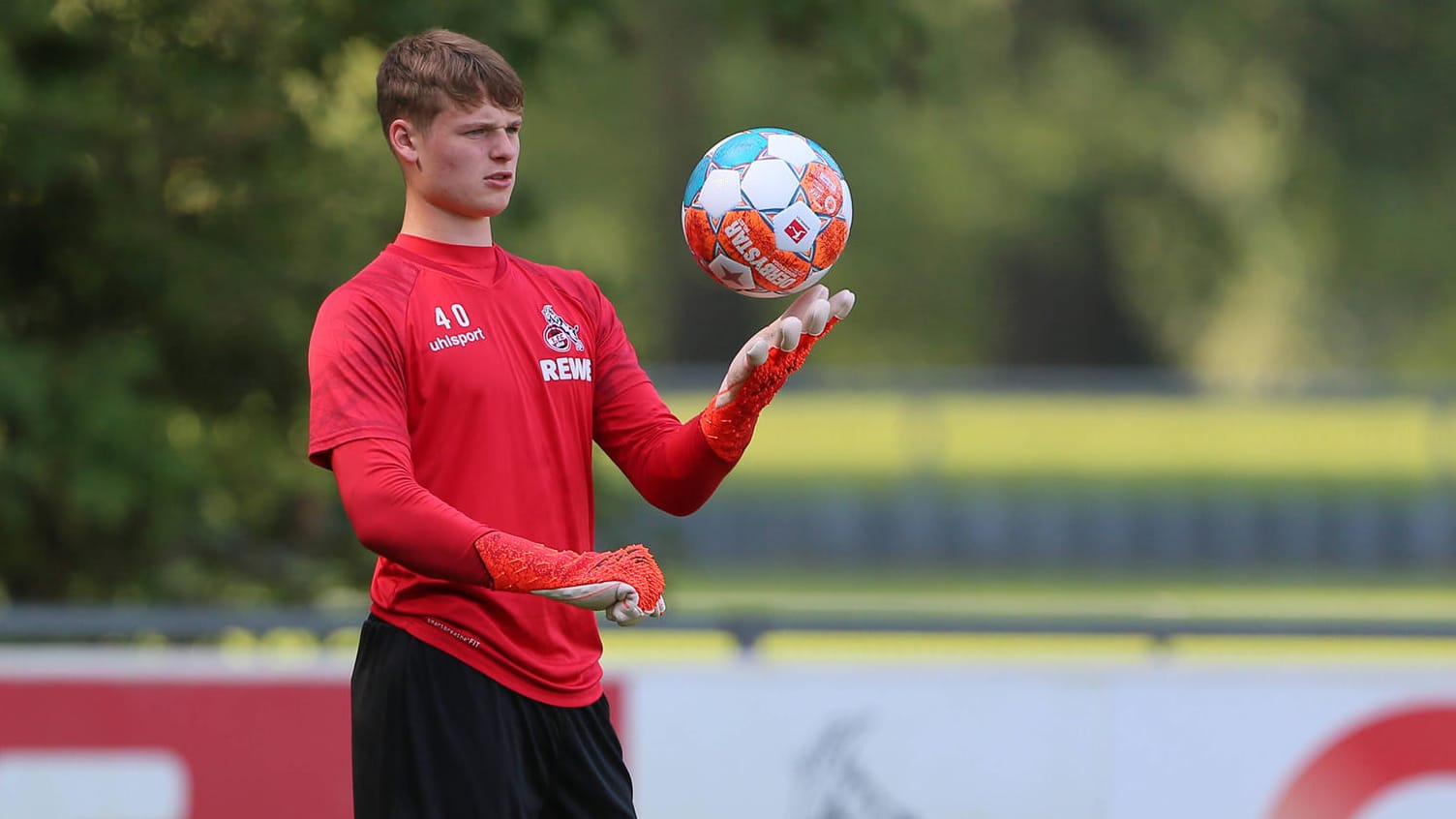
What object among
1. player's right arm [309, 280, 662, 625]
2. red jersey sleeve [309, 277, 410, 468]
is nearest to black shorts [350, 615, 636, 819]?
player's right arm [309, 280, 662, 625]

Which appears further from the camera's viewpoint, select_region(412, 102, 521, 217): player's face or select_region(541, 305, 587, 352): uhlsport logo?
select_region(541, 305, 587, 352): uhlsport logo

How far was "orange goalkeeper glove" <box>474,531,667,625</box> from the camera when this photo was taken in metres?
3.20

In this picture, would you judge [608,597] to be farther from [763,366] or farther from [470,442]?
[763,366]

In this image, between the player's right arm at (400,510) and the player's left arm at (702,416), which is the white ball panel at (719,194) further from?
the player's right arm at (400,510)

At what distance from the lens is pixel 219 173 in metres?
7.46

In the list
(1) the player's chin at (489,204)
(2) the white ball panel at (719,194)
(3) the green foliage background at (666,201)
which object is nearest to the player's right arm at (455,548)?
(1) the player's chin at (489,204)

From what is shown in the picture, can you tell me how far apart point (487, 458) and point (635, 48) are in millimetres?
4726

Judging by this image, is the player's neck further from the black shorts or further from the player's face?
the black shorts

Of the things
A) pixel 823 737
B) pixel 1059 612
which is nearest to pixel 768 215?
pixel 823 737

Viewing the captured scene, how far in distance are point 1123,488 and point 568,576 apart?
16.2 m

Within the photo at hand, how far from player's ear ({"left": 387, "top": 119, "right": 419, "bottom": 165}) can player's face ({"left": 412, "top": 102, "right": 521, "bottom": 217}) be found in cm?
1

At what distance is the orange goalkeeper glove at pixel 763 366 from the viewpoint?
136 inches

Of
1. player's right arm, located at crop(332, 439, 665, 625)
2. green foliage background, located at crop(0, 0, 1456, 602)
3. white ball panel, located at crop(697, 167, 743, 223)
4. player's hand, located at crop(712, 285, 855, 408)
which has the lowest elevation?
player's right arm, located at crop(332, 439, 665, 625)

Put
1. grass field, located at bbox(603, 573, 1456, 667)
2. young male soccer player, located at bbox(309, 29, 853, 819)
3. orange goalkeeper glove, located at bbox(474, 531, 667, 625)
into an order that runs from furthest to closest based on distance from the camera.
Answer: grass field, located at bbox(603, 573, 1456, 667)
young male soccer player, located at bbox(309, 29, 853, 819)
orange goalkeeper glove, located at bbox(474, 531, 667, 625)
